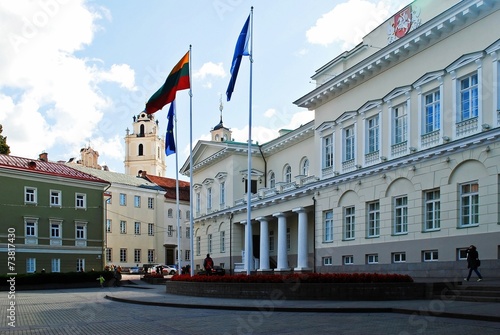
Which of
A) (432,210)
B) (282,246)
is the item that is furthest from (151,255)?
(432,210)

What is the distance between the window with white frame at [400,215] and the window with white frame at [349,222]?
3.84 m

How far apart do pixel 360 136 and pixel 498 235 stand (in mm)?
11531

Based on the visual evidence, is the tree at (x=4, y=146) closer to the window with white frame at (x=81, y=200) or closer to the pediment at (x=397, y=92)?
the window with white frame at (x=81, y=200)

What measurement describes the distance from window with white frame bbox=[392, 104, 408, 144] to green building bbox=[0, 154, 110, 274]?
Answer: 1305 inches

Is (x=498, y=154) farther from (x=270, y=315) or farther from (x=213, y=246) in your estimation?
(x=213, y=246)

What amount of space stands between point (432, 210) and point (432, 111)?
4615 millimetres

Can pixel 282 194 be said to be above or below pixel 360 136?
below

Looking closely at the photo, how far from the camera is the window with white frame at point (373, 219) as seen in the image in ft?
104

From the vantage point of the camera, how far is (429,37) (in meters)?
28.1

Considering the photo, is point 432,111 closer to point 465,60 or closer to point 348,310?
point 465,60

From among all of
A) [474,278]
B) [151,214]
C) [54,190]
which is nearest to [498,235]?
[474,278]

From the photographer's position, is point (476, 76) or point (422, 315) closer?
point (422, 315)

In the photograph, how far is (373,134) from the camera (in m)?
32.8

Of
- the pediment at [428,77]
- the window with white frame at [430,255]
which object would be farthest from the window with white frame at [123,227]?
the window with white frame at [430,255]
